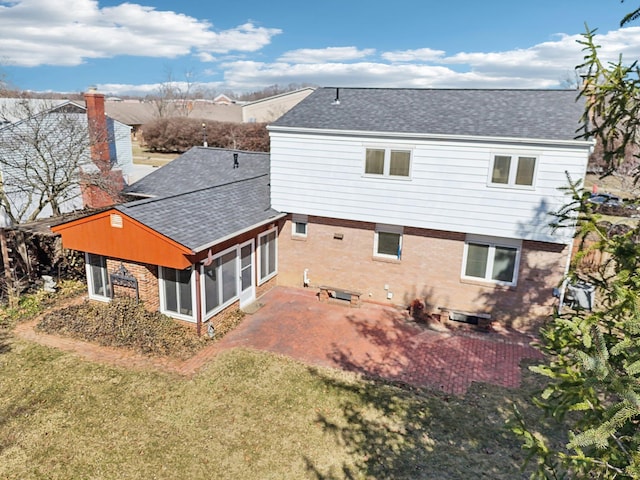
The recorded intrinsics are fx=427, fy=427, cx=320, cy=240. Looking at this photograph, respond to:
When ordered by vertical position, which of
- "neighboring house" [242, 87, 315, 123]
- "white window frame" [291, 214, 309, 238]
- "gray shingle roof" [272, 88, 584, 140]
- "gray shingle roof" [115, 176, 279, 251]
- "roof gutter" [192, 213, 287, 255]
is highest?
"neighboring house" [242, 87, 315, 123]

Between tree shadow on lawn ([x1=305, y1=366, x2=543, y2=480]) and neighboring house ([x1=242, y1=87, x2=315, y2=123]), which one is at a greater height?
neighboring house ([x1=242, y1=87, x2=315, y2=123])

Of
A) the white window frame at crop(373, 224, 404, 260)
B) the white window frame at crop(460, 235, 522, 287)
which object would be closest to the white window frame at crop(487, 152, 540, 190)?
the white window frame at crop(460, 235, 522, 287)

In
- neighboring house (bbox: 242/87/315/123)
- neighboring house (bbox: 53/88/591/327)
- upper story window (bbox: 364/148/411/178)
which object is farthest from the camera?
neighboring house (bbox: 242/87/315/123)

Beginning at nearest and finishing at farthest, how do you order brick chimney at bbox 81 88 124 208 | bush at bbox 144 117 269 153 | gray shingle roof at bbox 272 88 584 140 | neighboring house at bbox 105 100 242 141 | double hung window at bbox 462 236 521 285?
gray shingle roof at bbox 272 88 584 140 < double hung window at bbox 462 236 521 285 < brick chimney at bbox 81 88 124 208 < bush at bbox 144 117 269 153 < neighboring house at bbox 105 100 242 141

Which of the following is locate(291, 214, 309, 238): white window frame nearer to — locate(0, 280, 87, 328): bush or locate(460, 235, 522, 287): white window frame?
locate(460, 235, 522, 287): white window frame

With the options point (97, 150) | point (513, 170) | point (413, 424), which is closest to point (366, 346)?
point (413, 424)

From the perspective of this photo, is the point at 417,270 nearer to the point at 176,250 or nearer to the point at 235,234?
the point at 235,234
